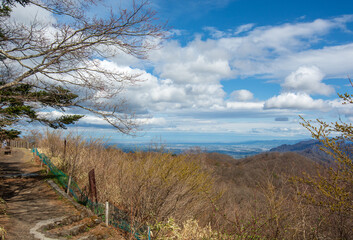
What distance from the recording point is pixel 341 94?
211 inches

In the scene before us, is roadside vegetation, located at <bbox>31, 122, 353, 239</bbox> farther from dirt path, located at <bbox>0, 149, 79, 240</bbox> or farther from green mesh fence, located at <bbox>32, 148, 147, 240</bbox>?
dirt path, located at <bbox>0, 149, 79, 240</bbox>

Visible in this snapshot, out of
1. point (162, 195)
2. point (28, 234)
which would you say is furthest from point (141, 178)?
point (28, 234)

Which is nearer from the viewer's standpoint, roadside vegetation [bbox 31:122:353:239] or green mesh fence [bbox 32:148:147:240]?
roadside vegetation [bbox 31:122:353:239]

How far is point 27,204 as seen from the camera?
9.56 metres

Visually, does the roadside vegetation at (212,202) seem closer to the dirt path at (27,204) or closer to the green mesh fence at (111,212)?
the green mesh fence at (111,212)

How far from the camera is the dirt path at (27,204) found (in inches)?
293

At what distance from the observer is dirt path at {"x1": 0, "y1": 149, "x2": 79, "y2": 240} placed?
24.5ft

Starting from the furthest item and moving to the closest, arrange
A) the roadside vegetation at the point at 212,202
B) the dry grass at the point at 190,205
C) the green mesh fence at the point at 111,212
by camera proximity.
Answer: the green mesh fence at the point at 111,212 → the dry grass at the point at 190,205 → the roadside vegetation at the point at 212,202

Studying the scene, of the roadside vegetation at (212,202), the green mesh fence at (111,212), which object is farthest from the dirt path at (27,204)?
the roadside vegetation at (212,202)

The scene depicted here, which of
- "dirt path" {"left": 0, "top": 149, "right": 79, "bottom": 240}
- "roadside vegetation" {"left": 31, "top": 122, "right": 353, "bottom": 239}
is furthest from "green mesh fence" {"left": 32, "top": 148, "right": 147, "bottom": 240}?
"dirt path" {"left": 0, "top": 149, "right": 79, "bottom": 240}

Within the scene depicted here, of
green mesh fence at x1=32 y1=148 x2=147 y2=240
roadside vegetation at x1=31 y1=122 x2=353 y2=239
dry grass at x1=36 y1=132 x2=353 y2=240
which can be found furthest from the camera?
green mesh fence at x1=32 y1=148 x2=147 y2=240

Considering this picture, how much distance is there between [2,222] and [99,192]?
330 centimetres

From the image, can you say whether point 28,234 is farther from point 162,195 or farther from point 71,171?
point 71,171

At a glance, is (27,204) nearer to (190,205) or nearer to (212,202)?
(190,205)
